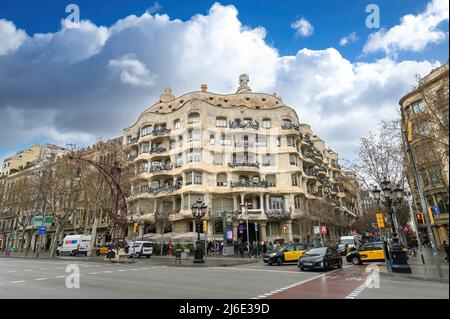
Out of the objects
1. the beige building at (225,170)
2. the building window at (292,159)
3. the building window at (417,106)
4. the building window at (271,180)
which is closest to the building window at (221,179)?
the beige building at (225,170)

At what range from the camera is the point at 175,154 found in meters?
45.2

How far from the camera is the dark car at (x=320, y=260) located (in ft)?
55.2

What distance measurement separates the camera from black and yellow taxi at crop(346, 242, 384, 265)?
2089cm

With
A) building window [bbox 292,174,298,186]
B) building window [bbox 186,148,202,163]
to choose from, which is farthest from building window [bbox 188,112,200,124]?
building window [bbox 292,174,298,186]

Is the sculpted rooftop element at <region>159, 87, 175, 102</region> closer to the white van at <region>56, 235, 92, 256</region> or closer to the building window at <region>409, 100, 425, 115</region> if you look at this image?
the white van at <region>56, 235, 92, 256</region>

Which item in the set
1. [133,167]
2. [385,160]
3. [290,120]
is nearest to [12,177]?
[133,167]

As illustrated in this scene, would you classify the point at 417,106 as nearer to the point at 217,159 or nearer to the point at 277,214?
the point at 277,214

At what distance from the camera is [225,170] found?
4325 cm

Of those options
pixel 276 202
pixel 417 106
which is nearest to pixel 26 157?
pixel 276 202

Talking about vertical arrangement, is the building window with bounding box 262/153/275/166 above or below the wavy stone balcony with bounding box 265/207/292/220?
above

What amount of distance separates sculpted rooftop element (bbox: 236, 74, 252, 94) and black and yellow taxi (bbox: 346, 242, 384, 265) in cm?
3942

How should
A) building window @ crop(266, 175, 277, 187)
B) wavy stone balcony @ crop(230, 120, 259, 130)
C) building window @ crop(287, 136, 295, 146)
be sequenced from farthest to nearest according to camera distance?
building window @ crop(287, 136, 295, 146) < wavy stone balcony @ crop(230, 120, 259, 130) < building window @ crop(266, 175, 277, 187)

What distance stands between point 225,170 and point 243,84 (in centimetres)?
2235
